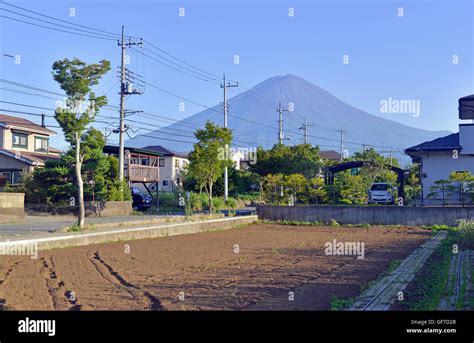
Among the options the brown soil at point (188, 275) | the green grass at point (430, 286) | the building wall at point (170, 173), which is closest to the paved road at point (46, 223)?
the brown soil at point (188, 275)

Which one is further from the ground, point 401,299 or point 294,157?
point 294,157

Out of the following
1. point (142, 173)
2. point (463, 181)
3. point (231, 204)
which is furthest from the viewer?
point (231, 204)

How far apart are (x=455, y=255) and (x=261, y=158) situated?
98.2 ft

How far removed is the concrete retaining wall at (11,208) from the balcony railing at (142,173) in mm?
12979

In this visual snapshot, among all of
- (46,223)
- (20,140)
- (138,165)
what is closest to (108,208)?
(46,223)

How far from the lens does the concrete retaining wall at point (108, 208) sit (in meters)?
28.6

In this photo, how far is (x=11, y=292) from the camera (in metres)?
8.16

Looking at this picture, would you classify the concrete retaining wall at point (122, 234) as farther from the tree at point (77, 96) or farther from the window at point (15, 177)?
the window at point (15, 177)

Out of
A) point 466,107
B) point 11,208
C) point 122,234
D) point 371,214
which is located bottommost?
point 122,234

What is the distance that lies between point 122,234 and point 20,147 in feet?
72.3

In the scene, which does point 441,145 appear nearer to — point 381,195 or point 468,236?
point 381,195

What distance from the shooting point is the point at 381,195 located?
32.2 metres
